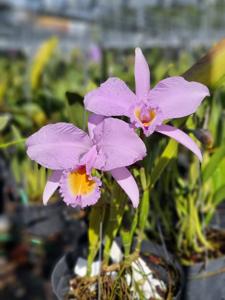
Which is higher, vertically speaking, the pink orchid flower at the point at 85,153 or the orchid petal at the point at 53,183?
the pink orchid flower at the point at 85,153

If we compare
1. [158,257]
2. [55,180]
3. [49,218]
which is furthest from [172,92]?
[49,218]

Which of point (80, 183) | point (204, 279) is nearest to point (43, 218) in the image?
point (204, 279)

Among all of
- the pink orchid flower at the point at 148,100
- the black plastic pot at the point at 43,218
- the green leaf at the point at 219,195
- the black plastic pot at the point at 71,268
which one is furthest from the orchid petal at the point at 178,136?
the black plastic pot at the point at 43,218

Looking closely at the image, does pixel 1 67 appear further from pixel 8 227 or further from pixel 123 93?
pixel 123 93

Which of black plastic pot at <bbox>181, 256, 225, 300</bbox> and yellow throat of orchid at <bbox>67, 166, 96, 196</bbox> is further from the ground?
yellow throat of orchid at <bbox>67, 166, 96, 196</bbox>

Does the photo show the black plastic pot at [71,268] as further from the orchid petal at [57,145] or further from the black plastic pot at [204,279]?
the orchid petal at [57,145]

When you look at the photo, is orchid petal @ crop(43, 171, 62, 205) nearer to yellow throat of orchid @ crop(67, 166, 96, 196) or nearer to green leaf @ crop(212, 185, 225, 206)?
yellow throat of orchid @ crop(67, 166, 96, 196)

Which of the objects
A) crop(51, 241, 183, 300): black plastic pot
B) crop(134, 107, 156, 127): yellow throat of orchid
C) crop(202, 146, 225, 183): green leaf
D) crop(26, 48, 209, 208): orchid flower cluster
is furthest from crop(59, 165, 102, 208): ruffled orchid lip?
crop(202, 146, 225, 183): green leaf
